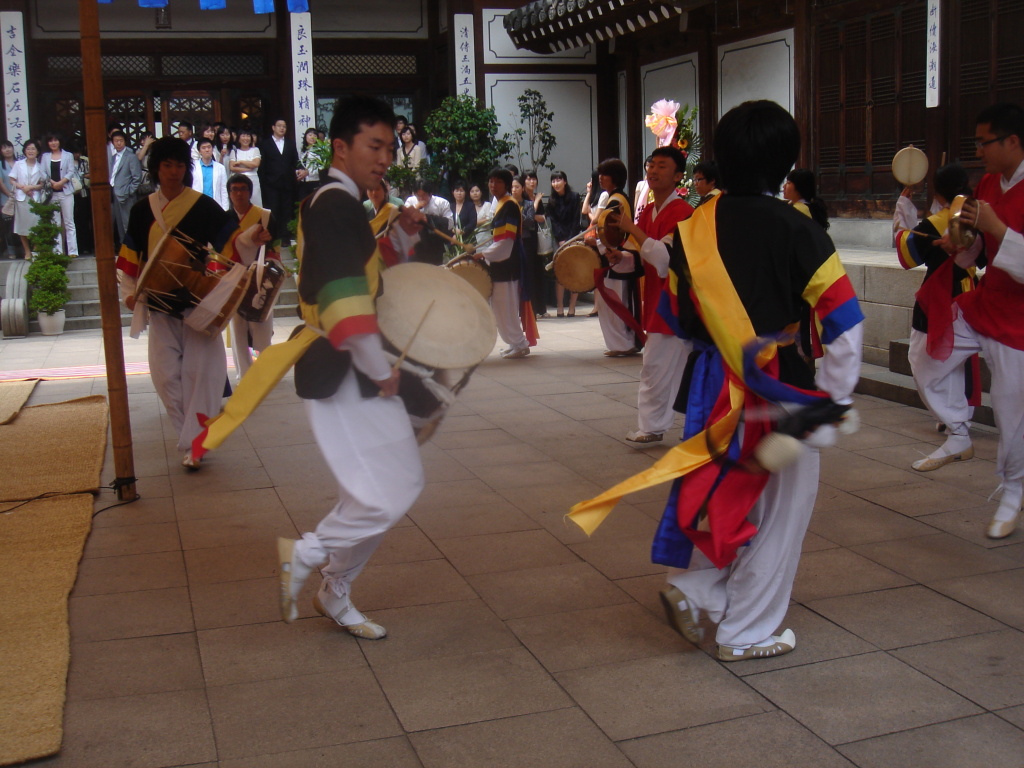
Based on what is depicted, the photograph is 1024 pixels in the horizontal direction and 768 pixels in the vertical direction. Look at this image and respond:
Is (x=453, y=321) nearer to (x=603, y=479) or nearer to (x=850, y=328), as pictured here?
(x=850, y=328)

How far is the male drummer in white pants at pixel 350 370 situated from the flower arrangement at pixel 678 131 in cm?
342

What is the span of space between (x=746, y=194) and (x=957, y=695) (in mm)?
1472

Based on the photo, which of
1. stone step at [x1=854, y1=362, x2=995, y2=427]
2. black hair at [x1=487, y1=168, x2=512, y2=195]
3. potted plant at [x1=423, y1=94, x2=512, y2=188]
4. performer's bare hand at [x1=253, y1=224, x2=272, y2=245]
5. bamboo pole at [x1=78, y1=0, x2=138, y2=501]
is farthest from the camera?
potted plant at [x1=423, y1=94, x2=512, y2=188]

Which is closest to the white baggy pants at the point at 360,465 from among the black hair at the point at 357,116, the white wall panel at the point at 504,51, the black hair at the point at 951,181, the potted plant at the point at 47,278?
the black hair at the point at 357,116

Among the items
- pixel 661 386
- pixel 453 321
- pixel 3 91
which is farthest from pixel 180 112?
pixel 453 321

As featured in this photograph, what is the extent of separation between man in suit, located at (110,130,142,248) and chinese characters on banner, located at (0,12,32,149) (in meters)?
1.72

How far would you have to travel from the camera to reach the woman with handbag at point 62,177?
1343 cm

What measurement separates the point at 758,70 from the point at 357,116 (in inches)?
368

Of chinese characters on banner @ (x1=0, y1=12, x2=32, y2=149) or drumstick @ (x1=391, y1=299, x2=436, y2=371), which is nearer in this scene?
drumstick @ (x1=391, y1=299, x2=436, y2=371)

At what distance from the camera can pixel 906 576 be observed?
3.81m

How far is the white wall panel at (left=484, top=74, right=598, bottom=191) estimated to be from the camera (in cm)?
1518

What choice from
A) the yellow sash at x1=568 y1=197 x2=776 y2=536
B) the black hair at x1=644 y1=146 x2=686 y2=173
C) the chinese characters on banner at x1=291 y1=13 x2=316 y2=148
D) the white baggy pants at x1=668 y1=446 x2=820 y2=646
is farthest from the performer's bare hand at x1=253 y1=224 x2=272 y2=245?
the chinese characters on banner at x1=291 y1=13 x2=316 y2=148

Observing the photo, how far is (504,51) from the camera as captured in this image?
15133 mm

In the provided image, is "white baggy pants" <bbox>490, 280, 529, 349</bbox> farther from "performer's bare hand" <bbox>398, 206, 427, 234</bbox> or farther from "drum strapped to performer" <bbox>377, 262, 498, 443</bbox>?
"drum strapped to performer" <bbox>377, 262, 498, 443</bbox>
